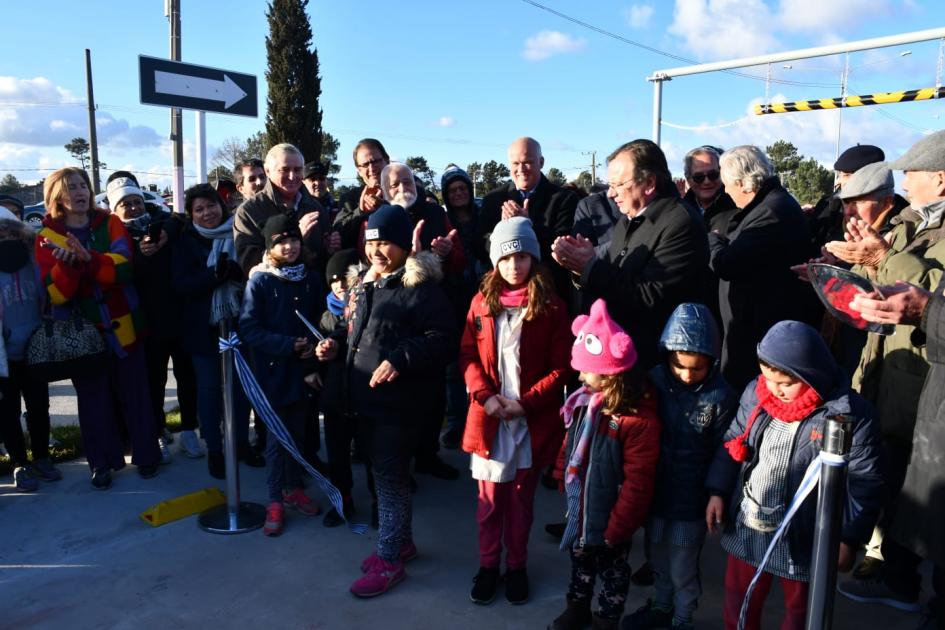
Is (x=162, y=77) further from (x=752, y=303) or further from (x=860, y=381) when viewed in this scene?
(x=860, y=381)

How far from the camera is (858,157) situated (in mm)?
4766

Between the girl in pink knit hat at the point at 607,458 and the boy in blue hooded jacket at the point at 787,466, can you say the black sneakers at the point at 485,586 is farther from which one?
the boy in blue hooded jacket at the point at 787,466

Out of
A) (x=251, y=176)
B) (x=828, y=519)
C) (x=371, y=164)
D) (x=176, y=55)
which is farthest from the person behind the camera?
(x=176, y=55)

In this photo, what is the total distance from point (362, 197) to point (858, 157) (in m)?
3.54

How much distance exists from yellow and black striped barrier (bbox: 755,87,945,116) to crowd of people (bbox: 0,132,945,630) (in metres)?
10.9

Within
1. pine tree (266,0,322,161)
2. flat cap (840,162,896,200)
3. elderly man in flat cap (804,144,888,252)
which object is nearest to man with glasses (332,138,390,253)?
flat cap (840,162,896,200)

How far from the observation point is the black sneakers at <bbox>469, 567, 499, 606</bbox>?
301 cm

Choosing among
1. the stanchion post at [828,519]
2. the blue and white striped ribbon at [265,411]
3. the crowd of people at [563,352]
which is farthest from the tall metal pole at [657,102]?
the stanchion post at [828,519]

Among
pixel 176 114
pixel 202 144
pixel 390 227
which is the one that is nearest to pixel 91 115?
pixel 176 114

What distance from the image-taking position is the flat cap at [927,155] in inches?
104

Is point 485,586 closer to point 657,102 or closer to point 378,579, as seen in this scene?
point 378,579

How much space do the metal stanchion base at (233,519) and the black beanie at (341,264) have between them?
4.75 feet

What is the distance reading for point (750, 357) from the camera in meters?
3.54

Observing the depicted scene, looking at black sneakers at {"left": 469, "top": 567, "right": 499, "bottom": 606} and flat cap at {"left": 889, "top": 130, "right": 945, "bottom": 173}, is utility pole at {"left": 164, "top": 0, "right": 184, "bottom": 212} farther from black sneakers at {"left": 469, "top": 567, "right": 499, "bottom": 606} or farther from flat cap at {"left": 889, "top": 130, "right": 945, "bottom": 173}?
flat cap at {"left": 889, "top": 130, "right": 945, "bottom": 173}
